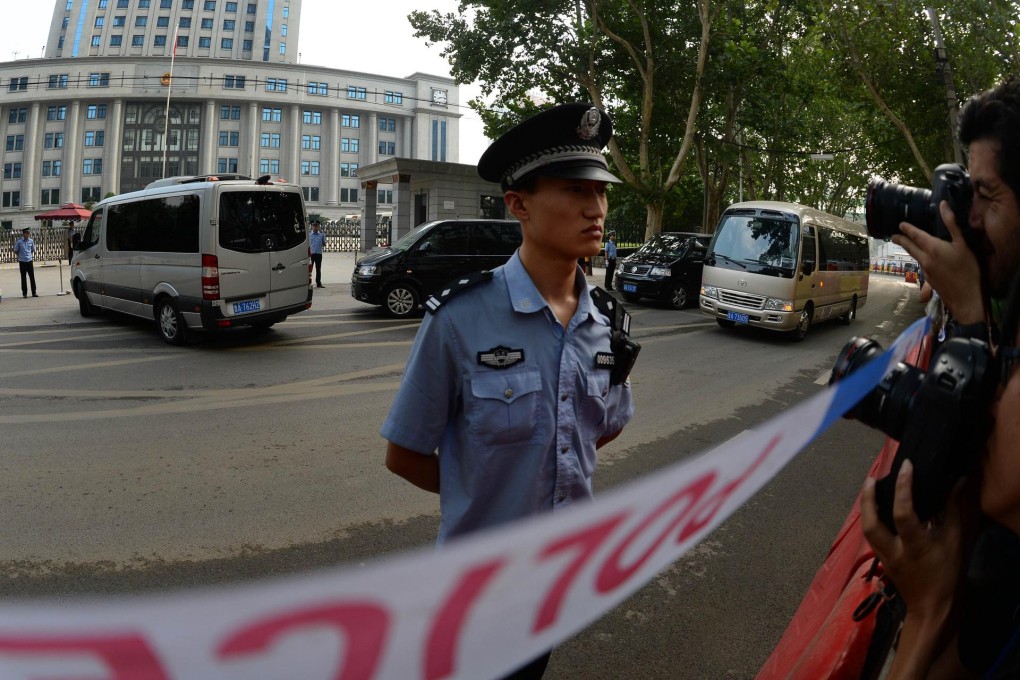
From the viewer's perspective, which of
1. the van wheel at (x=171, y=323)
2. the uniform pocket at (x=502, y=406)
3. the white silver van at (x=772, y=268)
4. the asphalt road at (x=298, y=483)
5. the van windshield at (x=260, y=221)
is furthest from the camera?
the white silver van at (x=772, y=268)

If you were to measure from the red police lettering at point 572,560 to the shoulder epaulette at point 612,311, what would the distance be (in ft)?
3.17

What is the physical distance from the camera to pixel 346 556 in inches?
141

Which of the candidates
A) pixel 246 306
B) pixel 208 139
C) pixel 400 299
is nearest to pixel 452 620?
pixel 246 306

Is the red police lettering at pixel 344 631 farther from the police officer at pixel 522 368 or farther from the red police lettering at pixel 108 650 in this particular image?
the police officer at pixel 522 368

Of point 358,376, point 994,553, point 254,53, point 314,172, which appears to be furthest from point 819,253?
point 254,53

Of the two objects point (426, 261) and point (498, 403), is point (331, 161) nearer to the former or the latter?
point (426, 261)

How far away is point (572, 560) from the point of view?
1.01 metres

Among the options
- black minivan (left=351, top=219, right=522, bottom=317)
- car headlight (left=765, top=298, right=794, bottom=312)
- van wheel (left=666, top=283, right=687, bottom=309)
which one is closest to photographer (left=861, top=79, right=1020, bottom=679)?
car headlight (left=765, top=298, right=794, bottom=312)

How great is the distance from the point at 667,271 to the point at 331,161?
225ft

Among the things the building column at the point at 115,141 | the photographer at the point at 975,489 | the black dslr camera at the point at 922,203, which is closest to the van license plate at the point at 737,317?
the black dslr camera at the point at 922,203

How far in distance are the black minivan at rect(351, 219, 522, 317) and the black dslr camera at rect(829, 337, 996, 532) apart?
11.5 metres

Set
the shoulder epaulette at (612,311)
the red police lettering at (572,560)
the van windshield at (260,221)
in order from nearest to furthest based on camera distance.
→ the red police lettering at (572,560) < the shoulder epaulette at (612,311) < the van windshield at (260,221)

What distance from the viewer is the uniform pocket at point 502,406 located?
5.54 ft

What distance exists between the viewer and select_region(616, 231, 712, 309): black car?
15716mm
